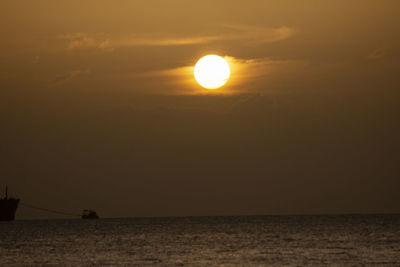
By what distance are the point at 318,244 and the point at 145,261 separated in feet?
125

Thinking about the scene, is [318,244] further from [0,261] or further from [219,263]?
[0,261]

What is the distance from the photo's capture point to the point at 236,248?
111062 mm

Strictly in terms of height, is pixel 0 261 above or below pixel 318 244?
below

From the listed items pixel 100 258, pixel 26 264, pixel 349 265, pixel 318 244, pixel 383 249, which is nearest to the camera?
pixel 349 265

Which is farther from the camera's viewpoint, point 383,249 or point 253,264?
point 383,249

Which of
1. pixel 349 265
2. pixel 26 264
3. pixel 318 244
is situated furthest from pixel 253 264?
pixel 318 244

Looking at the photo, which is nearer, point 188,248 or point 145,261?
point 145,261

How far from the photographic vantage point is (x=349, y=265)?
3209 inches

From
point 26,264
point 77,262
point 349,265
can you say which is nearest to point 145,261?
point 77,262

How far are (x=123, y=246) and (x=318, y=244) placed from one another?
30.8 m

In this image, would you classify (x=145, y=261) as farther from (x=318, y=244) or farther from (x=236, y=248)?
(x=318, y=244)

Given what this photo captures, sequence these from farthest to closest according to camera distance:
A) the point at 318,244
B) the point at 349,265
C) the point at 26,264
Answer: the point at 318,244
the point at 26,264
the point at 349,265

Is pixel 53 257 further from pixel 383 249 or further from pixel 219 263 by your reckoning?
pixel 383 249

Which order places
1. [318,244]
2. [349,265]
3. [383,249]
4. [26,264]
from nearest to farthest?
[349,265]
[26,264]
[383,249]
[318,244]
